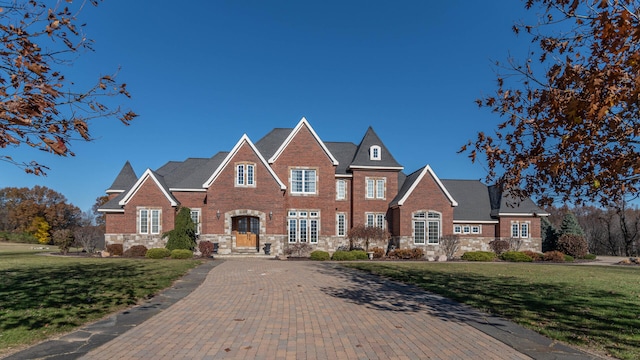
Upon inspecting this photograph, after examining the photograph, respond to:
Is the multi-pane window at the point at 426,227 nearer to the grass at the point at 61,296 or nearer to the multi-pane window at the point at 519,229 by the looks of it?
the multi-pane window at the point at 519,229

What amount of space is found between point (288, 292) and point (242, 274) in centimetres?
563

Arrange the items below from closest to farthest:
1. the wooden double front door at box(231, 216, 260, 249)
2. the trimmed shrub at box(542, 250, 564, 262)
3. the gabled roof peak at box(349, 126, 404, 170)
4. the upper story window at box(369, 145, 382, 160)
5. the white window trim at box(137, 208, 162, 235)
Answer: the trimmed shrub at box(542, 250, 564, 262), the white window trim at box(137, 208, 162, 235), the wooden double front door at box(231, 216, 260, 249), the gabled roof peak at box(349, 126, 404, 170), the upper story window at box(369, 145, 382, 160)

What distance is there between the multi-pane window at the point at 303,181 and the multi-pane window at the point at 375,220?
5316 millimetres

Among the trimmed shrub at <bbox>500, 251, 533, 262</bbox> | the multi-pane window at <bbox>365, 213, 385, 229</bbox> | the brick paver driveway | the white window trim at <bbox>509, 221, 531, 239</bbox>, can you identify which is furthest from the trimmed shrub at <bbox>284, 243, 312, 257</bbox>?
the white window trim at <bbox>509, 221, 531, 239</bbox>

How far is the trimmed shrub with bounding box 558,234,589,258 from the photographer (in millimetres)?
34594

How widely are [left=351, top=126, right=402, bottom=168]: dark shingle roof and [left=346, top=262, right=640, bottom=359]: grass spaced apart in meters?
17.2

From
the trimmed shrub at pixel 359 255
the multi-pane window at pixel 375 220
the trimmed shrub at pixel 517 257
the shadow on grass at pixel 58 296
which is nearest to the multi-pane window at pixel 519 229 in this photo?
the trimmed shrub at pixel 517 257

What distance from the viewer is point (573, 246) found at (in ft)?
114

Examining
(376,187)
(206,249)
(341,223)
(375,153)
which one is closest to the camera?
(206,249)

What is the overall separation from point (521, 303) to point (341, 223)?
2361 cm

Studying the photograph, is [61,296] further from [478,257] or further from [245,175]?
[478,257]

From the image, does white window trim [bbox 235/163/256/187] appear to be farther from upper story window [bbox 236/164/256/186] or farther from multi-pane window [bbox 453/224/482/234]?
multi-pane window [bbox 453/224/482/234]

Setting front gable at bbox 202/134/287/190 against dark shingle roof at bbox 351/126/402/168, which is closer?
front gable at bbox 202/134/287/190

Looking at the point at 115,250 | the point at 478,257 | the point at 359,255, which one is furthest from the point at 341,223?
the point at 115,250
